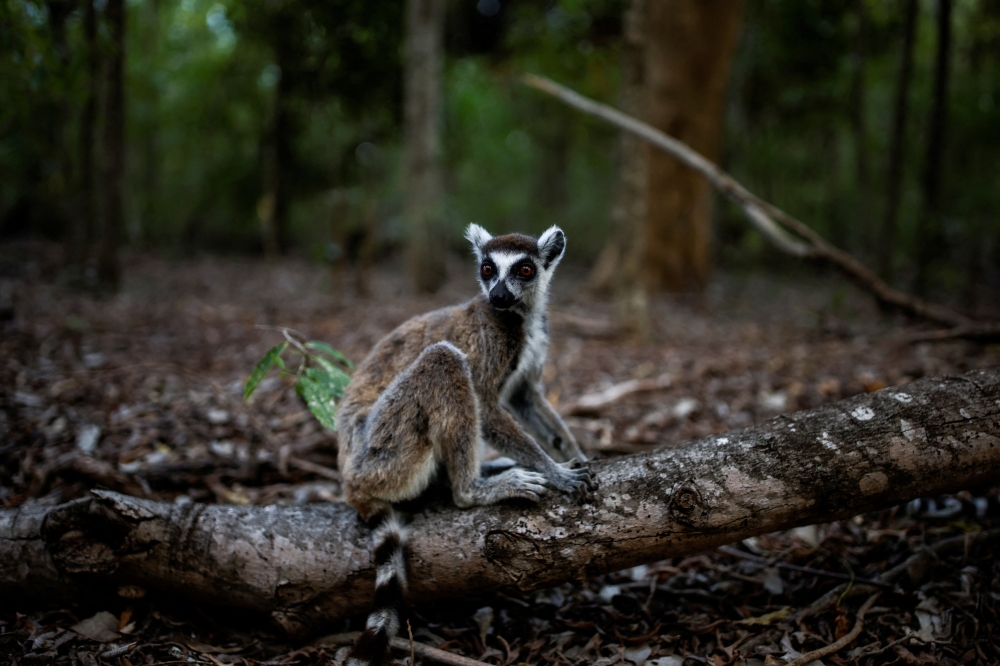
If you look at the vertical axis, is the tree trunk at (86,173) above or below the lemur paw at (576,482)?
above

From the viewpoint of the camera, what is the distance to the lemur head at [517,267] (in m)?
3.40

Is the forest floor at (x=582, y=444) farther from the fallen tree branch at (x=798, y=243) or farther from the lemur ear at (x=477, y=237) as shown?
the lemur ear at (x=477, y=237)

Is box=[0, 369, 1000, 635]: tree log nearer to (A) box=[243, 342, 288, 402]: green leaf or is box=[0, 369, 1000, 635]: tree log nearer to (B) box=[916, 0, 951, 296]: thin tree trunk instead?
(A) box=[243, 342, 288, 402]: green leaf

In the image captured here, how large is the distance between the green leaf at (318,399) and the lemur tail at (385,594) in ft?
2.11

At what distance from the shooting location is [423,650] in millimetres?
2643

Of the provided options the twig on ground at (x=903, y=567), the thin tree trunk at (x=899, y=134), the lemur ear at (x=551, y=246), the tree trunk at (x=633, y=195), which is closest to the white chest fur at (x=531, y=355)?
the lemur ear at (x=551, y=246)

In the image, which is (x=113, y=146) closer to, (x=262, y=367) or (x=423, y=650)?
(x=262, y=367)

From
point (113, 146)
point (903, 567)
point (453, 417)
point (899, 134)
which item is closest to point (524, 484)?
point (453, 417)

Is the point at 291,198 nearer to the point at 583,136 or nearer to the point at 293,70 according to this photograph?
the point at 293,70

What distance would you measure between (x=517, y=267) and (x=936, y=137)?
8.06m

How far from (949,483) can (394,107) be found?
12280mm

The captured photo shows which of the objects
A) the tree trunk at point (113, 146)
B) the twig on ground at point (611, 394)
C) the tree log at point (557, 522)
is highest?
the tree trunk at point (113, 146)

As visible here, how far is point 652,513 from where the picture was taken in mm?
2588

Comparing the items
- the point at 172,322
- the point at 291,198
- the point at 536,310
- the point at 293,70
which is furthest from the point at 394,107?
the point at 536,310
